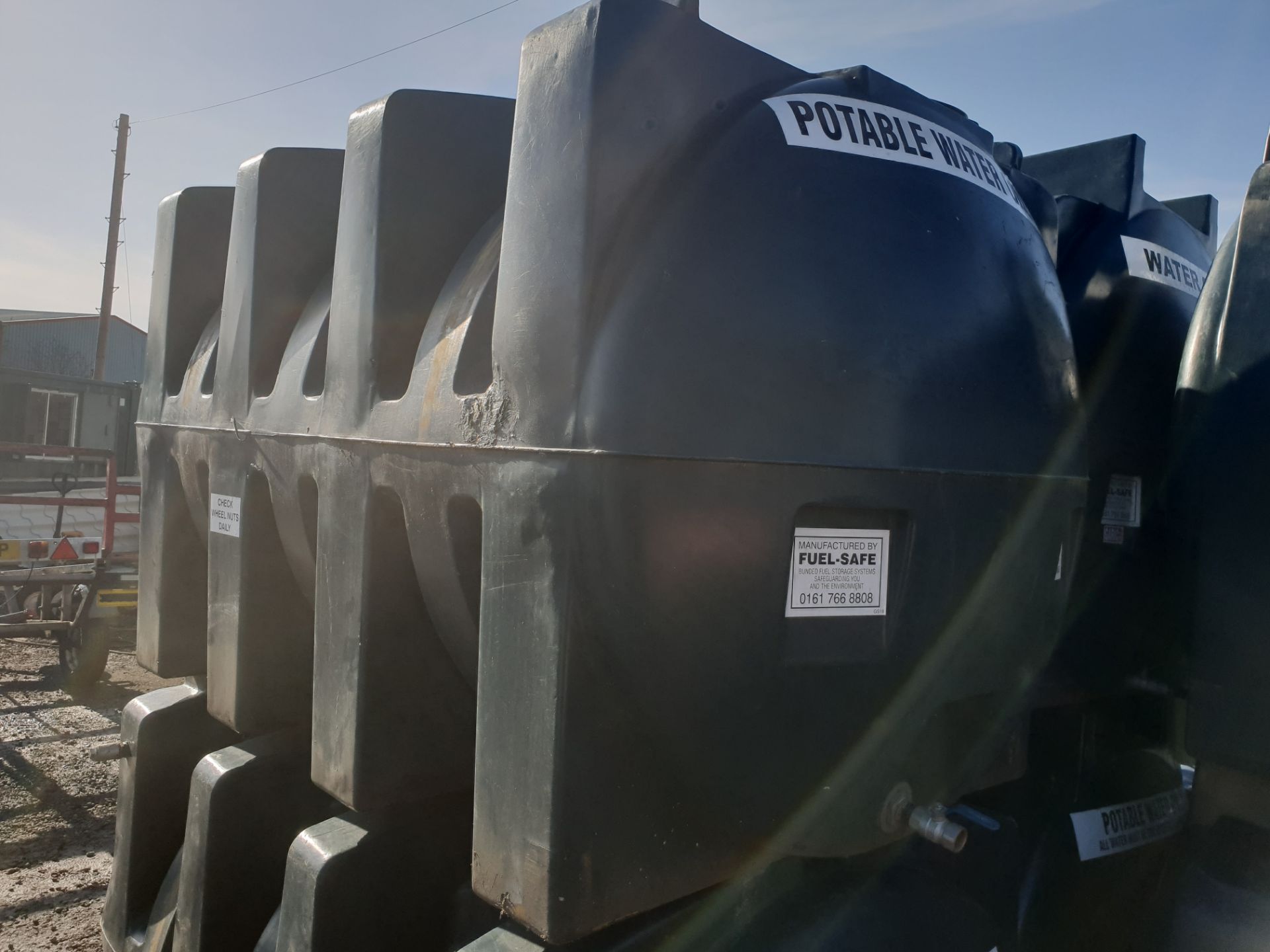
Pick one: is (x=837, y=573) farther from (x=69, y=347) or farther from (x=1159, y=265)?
(x=69, y=347)

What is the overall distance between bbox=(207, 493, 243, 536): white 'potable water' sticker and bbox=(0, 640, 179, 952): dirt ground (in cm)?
174

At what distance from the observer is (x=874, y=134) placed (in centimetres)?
159

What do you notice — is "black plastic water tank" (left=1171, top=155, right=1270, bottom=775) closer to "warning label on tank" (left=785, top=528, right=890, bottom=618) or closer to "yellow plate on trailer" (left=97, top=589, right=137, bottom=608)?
"warning label on tank" (left=785, top=528, right=890, bottom=618)

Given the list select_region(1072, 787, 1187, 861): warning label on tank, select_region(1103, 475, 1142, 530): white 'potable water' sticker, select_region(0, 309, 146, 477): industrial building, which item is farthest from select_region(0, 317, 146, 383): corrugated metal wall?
select_region(1072, 787, 1187, 861): warning label on tank

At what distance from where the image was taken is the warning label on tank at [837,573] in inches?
55.6

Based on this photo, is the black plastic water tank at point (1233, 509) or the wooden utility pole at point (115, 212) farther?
the wooden utility pole at point (115, 212)

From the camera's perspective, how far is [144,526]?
8.99 feet

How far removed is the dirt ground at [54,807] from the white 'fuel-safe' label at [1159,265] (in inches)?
139

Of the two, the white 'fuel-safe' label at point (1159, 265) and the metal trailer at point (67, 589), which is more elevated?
the white 'fuel-safe' label at point (1159, 265)

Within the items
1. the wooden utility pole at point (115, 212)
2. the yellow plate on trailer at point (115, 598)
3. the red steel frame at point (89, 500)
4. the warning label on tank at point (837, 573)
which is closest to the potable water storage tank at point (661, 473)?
the warning label on tank at point (837, 573)

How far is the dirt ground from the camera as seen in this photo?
3.38m

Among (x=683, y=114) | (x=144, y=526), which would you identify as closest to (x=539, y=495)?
(x=683, y=114)

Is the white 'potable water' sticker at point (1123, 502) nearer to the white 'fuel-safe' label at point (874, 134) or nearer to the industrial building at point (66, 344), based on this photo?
the white 'fuel-safe' label at point (874, 134)

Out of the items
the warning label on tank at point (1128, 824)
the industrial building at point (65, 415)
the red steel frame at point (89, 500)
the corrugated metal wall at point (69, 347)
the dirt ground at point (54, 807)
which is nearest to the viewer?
the warning label on tank at point (1128, 824)
